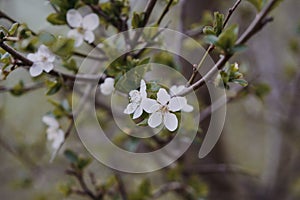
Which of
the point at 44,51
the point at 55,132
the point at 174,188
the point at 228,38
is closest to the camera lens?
the point at 228,38

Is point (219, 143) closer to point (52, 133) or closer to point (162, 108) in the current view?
point (52, 133)

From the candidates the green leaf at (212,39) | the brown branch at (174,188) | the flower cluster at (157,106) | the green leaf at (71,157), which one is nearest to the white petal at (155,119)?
the flower cluster at (157,106)

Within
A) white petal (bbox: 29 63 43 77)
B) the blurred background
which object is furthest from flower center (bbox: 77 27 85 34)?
the blurred background

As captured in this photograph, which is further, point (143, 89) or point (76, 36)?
point (76, 36)

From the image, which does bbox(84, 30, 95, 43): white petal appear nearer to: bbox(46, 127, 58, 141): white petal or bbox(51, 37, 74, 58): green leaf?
bbox(51, 37, 74, 58): green leaf

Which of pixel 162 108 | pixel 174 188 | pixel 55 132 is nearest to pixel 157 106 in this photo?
pixel 162 108

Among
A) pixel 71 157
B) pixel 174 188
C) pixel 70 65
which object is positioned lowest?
pixel 174 188
